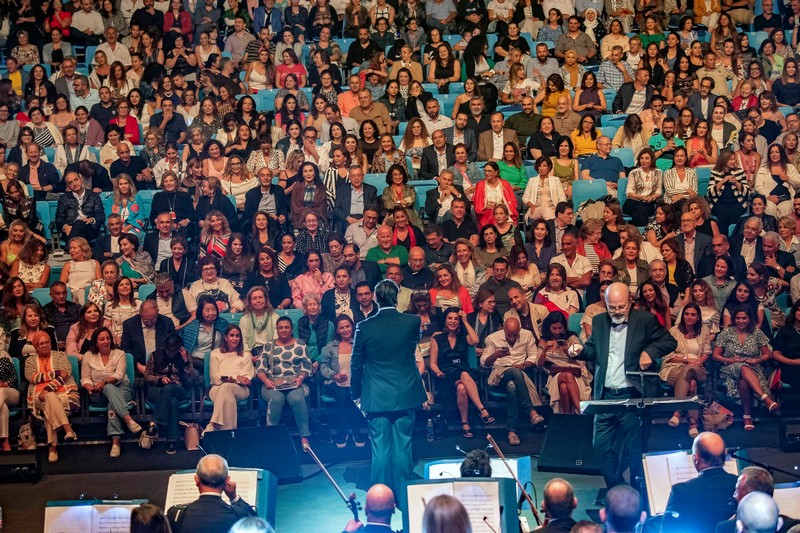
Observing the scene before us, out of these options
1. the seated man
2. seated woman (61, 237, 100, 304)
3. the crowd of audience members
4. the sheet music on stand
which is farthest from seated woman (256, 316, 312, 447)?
the sheet music on stand

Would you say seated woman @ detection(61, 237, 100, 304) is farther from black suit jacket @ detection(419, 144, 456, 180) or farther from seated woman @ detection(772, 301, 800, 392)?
seated woman @ detection(772, 301, 800, 392)

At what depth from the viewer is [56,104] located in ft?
43.5

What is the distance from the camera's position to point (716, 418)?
882 cm

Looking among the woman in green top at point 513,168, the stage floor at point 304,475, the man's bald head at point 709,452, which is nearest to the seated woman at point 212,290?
the stage floor at point 304,475

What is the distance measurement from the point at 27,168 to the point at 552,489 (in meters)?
8.59

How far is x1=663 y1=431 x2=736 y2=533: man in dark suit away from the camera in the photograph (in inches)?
219

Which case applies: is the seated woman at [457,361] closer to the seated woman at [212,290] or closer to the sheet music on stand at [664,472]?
the seated woman at [212,290]

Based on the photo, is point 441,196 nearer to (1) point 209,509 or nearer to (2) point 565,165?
(2) point 565,165

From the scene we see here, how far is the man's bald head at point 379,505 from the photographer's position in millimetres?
5664

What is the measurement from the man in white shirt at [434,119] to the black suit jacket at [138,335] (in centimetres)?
425

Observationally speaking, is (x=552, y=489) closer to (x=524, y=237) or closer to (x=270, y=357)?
(x=270, y=357)

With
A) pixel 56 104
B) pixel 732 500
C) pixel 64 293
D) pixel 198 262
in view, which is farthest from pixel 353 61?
pixel 732 500

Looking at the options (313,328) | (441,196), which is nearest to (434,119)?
(441,196)

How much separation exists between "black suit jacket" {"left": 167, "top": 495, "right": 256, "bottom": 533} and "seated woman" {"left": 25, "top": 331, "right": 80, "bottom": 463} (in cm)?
380
